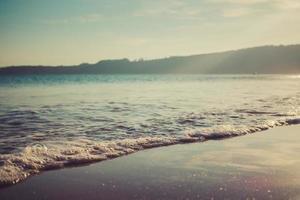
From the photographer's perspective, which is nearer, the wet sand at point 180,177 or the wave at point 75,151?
the wet sand at point 180,177

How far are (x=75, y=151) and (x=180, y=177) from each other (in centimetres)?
362

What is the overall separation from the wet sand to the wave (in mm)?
445

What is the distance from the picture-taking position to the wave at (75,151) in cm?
823

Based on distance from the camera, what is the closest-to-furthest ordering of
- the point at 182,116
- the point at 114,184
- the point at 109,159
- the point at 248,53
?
1. the point at 114,184
2. the point at 109,159
3. the point at 182,116
4. the point at 248,53

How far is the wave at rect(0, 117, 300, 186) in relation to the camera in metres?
8.23

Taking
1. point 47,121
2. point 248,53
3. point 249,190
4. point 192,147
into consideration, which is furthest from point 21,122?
point 248,53

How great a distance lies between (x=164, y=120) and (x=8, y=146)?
712cm

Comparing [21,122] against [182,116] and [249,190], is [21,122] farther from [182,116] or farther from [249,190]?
[249,190]

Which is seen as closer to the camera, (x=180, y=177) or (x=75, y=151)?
(x=180, y=177)

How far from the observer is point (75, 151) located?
9.88m

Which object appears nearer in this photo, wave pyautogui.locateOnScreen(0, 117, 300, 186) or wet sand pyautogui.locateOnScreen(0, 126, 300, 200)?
wet sand pyautogui.locateOnScreen(0, 126, 300, 200)

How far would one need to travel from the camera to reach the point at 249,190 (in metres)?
→ 6.50

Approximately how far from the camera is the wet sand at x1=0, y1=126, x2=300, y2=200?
644cm

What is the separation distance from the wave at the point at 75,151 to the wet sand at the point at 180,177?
1.46 ft
